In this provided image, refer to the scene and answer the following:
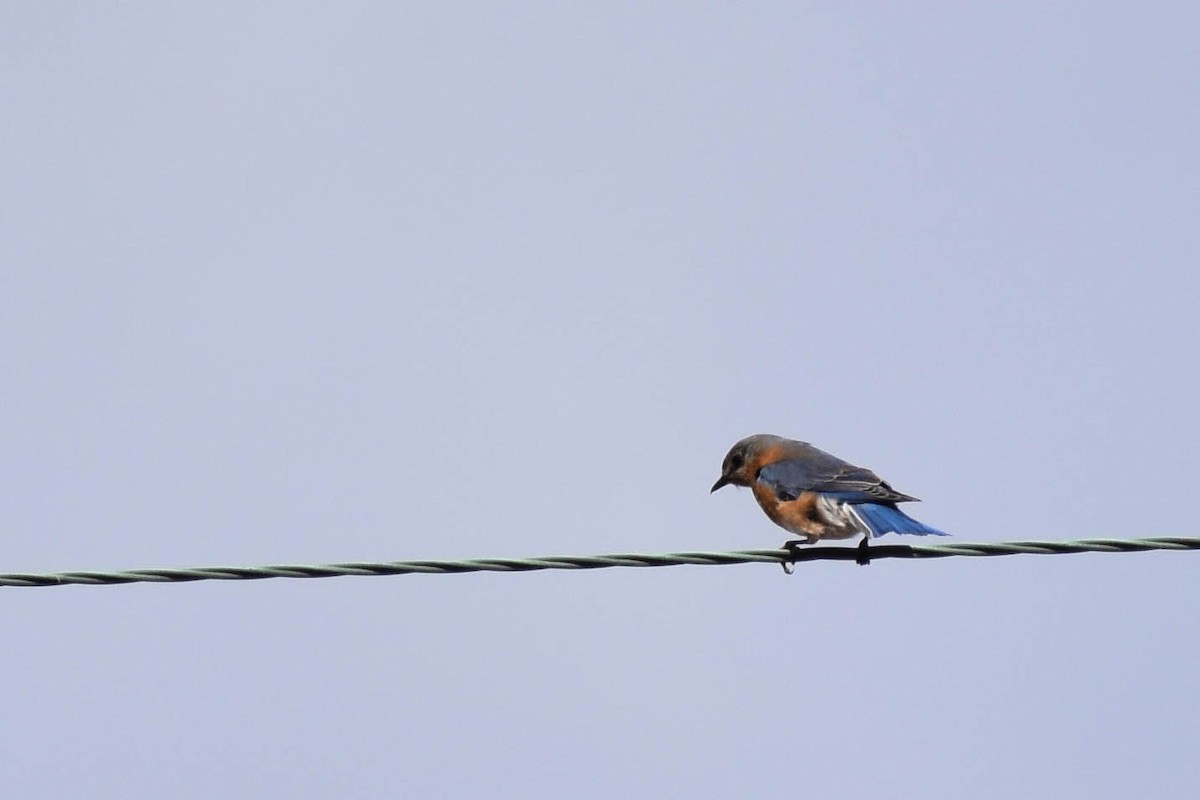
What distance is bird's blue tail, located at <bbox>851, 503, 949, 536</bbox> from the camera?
36.3 feet

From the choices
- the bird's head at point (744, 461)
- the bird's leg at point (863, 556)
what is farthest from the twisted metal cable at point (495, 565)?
the bird's head at point (744, 461)

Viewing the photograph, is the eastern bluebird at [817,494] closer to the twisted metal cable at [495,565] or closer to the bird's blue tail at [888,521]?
the bird's blue tail at [888,521]

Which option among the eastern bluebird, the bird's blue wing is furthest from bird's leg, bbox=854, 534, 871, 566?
the bird's blue wing

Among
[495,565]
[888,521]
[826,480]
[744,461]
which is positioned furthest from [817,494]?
[495,565]

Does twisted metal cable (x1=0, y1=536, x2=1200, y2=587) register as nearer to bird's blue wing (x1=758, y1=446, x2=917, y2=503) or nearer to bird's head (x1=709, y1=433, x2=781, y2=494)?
bird's blue wing (x1=758, y1=446, x2=917, y2=503)

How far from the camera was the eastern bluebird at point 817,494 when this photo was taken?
11.4 metres

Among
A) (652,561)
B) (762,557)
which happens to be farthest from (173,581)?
(762,557)

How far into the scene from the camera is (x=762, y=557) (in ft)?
28.1

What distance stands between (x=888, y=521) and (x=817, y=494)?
3.55 ft

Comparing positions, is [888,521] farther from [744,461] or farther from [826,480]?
[744,461]

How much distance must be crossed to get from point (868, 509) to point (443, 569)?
4.40 meters

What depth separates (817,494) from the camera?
1230 cm

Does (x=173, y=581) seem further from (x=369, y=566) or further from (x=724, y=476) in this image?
(x=724, y=476)

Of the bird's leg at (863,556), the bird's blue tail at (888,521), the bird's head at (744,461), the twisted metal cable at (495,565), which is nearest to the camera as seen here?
the twisted metal cable at (495,565)
